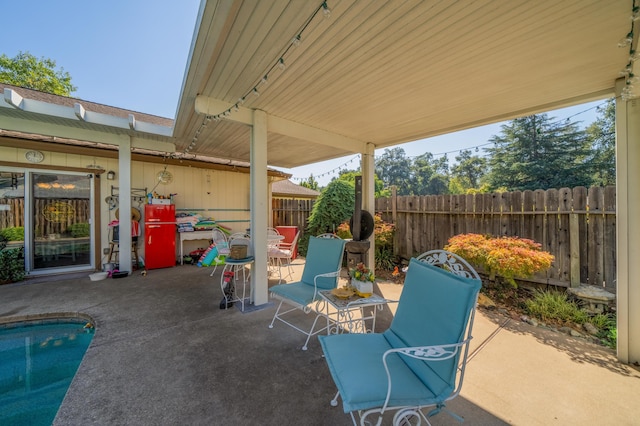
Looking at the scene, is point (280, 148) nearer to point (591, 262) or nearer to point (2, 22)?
point (591, 262)

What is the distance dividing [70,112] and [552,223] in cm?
813

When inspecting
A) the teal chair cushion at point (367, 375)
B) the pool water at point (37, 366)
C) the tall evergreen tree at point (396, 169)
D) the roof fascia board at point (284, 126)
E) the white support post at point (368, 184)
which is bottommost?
the pool water at point (37, 366)

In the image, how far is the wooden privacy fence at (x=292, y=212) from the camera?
8.30 m

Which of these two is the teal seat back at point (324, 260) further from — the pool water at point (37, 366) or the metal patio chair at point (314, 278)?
the pool water at point (37, 366)

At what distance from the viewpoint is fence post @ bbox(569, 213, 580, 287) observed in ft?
12.0

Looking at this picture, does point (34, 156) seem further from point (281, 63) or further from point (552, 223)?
point (552, 223)

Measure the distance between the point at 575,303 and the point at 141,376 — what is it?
5.39 m

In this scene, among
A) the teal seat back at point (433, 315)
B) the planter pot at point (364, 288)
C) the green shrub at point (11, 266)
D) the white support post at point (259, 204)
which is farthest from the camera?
the green shrub at point (11, 266)

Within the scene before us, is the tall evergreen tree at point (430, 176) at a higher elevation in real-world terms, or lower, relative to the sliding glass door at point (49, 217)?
higher

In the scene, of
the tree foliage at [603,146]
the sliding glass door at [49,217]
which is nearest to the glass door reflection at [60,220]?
the sliding glass door at [49,217]

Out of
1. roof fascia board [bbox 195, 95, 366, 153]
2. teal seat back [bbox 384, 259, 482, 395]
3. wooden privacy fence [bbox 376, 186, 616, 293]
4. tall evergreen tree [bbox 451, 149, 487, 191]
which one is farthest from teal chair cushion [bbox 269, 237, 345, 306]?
tall evergreen tree [bbox 451, 149, 487, 191]

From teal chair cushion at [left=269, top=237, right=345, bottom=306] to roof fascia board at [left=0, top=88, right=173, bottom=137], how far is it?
3810 mm

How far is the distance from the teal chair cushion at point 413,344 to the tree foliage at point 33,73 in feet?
62.8

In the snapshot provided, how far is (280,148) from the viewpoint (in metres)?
5.52
